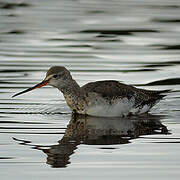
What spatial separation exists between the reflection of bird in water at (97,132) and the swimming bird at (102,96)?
194mm

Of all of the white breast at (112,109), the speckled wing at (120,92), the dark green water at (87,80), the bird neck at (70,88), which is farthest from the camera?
the bird neck at (70,88)

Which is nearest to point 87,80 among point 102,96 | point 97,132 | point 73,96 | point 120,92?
point 73,96

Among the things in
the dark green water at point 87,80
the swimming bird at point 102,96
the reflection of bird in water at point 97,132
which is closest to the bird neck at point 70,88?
the swimming bird at point 102,96

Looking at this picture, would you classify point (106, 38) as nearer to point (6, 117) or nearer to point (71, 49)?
point (71, 49)

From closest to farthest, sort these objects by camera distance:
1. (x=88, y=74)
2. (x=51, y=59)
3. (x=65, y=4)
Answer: (x=88, y=74) → (x=51, y=59) → (x=65, y=4)

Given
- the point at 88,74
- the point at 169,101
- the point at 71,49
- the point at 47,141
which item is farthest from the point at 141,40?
the point at 47,141

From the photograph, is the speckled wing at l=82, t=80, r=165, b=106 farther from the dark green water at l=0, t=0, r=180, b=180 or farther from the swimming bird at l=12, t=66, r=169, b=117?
the dark green water at l=0, t=0, r=180, b=180

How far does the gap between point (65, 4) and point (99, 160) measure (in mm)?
19970

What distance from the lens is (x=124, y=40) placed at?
25.3m

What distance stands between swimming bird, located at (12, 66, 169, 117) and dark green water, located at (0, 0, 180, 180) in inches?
10.1

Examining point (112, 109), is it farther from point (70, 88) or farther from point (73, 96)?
point (70, 88)

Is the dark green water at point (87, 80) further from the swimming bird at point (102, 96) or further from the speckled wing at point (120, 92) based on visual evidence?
the speckled wing at point (120, 92)

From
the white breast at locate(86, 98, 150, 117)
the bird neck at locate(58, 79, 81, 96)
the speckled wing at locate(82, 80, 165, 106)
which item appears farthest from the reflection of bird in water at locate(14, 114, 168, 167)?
the bird neck at locate(58, 79, 81, 96)

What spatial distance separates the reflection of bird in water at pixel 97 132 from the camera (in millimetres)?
13570
